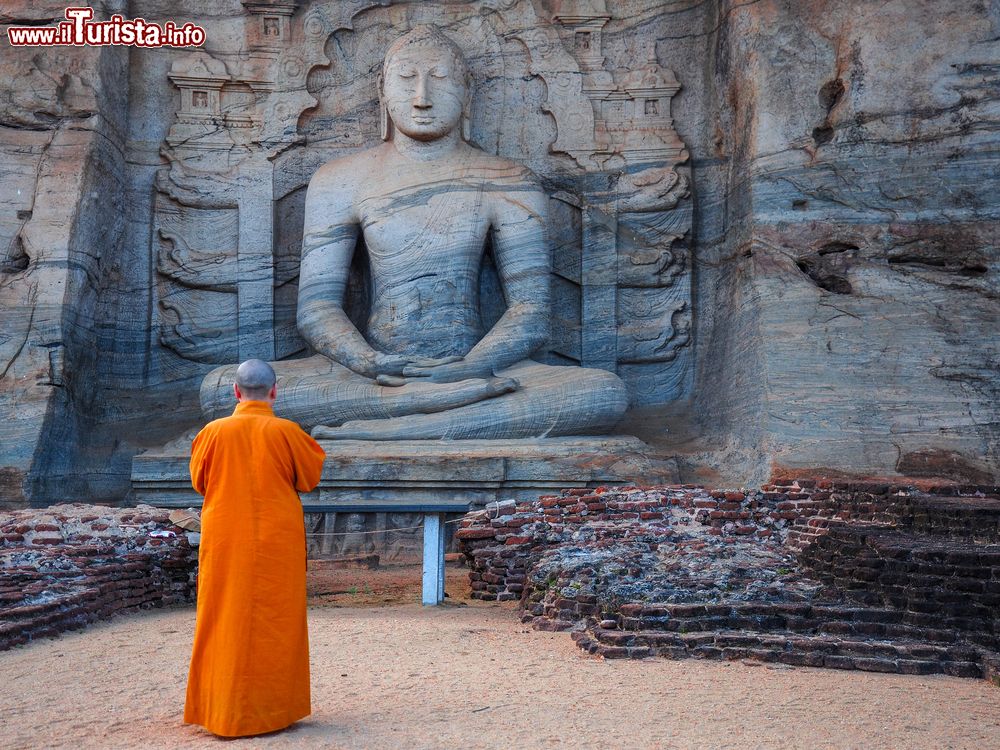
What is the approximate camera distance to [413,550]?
957cm

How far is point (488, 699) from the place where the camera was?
16.4 feet

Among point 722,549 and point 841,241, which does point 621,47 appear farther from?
point 722,549

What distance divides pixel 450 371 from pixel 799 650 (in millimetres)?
4524

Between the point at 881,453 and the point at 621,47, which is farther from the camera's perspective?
the point at 621,47

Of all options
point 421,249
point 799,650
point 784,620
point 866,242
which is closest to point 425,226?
point 421,249

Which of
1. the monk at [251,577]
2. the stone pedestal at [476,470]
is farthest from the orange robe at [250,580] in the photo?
the stone pedestal at [476,470]

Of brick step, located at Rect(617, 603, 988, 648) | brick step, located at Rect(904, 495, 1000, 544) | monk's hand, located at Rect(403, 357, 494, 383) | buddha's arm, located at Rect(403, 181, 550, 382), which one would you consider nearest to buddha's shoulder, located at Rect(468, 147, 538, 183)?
buddha's arm, located at Rect(403, 181, 550, 382)

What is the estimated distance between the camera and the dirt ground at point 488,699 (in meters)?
4.43

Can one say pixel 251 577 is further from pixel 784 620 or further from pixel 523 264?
pixel 523 264

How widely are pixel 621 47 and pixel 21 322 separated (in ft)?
18.7

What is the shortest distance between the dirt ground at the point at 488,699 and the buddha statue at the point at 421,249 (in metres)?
3.52

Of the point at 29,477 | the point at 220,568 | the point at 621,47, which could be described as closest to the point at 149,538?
the point at 29,477

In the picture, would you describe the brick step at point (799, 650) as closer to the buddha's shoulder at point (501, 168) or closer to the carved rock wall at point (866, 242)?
the carved rock wall at point (866, 242)

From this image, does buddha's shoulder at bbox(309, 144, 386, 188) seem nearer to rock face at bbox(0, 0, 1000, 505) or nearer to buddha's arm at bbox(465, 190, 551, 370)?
rock face at bbox(0, 0, 1000, 505)
